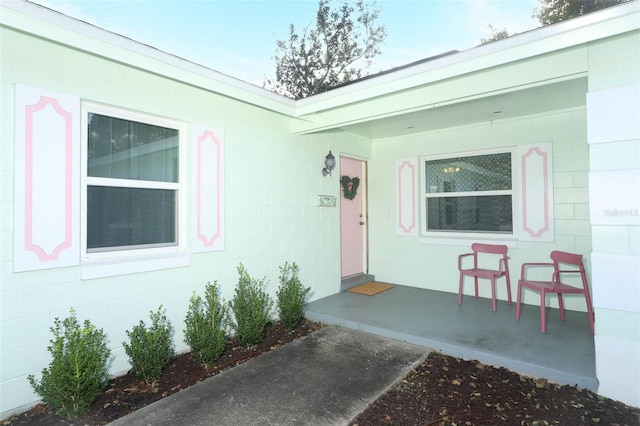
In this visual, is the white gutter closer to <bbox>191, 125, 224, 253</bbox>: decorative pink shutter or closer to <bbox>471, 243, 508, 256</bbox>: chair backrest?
<bbox>191, 125, 224, 253</bbox>: decorative pink shutter

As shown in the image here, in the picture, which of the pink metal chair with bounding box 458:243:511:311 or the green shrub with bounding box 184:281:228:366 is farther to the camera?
the pink metal chair with bounding box 458:243:511:311

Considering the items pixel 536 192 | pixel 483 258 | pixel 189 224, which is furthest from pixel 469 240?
pixel 189 224

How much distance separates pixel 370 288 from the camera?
211 inches

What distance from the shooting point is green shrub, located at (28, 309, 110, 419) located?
7.22 feet

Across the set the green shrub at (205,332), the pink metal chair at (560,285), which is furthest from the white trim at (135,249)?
the pink metal chair at (560,285)

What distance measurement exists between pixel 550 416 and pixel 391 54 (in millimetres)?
12041

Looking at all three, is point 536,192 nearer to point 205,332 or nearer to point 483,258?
point 483,258

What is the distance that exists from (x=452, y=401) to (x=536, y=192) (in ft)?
10.4

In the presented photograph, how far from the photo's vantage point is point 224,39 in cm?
720

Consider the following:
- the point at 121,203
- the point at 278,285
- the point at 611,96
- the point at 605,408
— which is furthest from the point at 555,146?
the point at 121,203

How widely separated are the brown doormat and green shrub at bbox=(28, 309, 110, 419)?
3568mm

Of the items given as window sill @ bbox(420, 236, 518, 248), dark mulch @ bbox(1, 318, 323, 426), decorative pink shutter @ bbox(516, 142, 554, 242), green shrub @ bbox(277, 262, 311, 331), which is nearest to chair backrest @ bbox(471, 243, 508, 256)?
window sill @ bbox(420, 236, 518, 248)

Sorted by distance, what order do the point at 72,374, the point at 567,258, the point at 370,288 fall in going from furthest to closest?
the point at 370,288, the point at 567,258, the point at 72,374

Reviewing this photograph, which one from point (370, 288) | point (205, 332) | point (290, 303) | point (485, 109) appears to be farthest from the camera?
point (370, 288)
